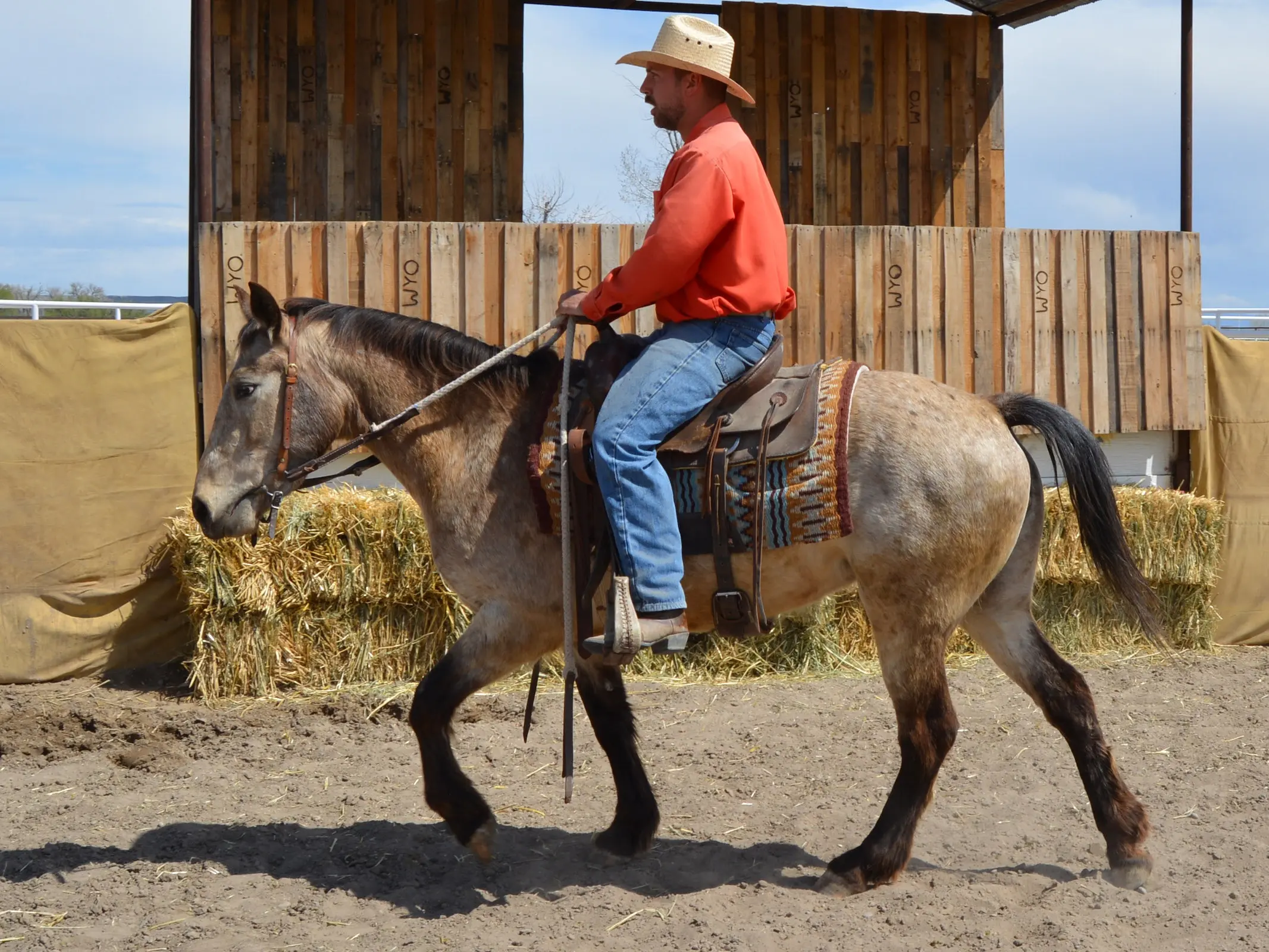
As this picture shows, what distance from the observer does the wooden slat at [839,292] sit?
751 cm

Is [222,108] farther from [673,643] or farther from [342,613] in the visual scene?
[673,643]

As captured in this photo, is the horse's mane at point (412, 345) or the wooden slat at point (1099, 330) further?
the wooden slat at point (1099, 330)

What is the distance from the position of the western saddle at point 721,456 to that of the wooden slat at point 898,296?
3.71 metres

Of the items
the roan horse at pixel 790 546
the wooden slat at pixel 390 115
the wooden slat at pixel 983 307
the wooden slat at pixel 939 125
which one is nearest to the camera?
the roan horse at pixel 790 546

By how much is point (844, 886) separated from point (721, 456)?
149 centimetres

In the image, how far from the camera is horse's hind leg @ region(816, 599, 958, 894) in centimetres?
395

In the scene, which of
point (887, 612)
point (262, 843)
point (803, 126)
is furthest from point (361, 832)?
point (803, 126)

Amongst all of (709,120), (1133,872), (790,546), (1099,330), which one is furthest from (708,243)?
(1099,330)

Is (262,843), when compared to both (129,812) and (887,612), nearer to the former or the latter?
(129,812)

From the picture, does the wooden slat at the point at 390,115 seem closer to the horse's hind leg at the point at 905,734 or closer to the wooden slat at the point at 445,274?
the wooden slat at the point at 445,274

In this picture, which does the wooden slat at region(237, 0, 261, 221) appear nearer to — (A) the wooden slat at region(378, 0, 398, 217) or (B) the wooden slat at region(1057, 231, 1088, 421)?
(A) the wooden slat at region(378, 0, 398, 217)

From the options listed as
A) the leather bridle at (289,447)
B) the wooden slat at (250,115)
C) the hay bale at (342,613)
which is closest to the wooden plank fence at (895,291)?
the hay bale at (342,613)

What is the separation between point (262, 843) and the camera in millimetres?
4414

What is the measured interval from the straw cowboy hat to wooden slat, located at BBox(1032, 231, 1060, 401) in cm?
444
